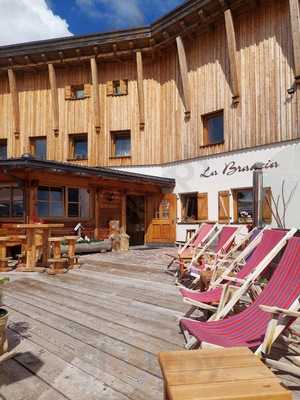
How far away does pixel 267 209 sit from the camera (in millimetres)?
11109

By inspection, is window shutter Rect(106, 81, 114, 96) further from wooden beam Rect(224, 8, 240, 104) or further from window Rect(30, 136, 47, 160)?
wooden beam Rect(224, 8, 240, 104)

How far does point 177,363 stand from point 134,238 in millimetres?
13944

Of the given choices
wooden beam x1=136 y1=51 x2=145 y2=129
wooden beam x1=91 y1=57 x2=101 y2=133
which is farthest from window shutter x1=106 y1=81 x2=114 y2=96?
wooden beam x1=136 y1=51 x2=145 y2=129

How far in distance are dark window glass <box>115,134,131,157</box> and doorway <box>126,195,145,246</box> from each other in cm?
236

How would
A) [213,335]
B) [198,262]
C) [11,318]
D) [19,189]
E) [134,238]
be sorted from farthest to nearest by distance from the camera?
[134,238]
[19,189]
[198,262]
[11,318]
[213,335]

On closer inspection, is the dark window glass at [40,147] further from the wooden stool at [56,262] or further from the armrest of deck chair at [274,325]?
the armrest of deck chair at [274,325]

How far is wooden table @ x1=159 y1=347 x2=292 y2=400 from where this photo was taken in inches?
49.3

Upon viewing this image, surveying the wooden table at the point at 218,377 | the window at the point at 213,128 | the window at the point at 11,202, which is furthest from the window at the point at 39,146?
the wooden table at the point at 218,377

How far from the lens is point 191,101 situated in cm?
1402

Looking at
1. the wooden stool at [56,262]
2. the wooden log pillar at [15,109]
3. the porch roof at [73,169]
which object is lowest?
the wooden stool at [56,262]

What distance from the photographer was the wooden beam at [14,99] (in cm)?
1611

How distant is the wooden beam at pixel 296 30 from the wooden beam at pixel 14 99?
12871 millimetres

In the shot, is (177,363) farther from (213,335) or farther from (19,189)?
(19,189)

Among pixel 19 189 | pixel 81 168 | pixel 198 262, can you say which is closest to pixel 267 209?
pixel 198 262
